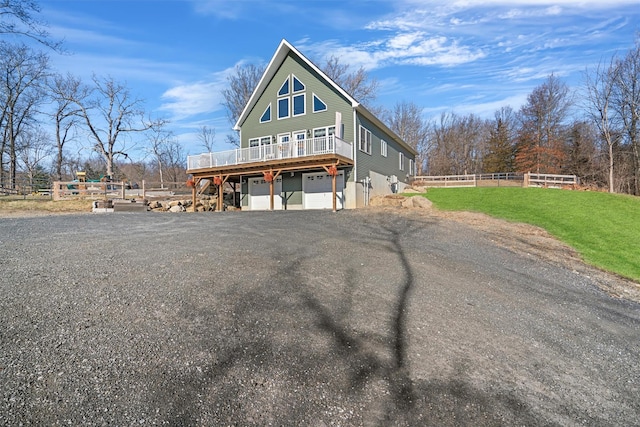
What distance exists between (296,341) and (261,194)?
1684 centimetres

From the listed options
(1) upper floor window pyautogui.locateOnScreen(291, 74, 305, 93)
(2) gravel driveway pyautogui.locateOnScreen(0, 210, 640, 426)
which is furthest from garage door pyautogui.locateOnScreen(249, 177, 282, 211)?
(2) gravel driveway pyautogui.locateOnScreen(0, 210, 640, 426)

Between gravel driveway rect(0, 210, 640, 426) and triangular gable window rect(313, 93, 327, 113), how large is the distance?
12892 millimetres

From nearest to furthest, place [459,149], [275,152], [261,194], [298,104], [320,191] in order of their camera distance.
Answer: [275,152] → [320,191] → [298,104] → [261,194] → [459,149]

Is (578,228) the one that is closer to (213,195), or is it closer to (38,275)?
(38,275)

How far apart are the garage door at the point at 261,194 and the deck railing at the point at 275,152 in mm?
2037

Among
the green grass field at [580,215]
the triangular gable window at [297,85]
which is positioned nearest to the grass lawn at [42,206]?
the triangular gable window at [297,85]

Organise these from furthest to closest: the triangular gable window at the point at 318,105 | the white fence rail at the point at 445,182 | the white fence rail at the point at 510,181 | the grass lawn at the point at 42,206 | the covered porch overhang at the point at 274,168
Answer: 1. the white fence rail at the point at 445,182
2. the white fence rail at the point at 510,181
3. the triangular gable window at the point at 318,105
4. the grass lawn at the point at 42,206
5. the covered porch overhang at the point at 274,168

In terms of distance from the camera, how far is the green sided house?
1622 cm

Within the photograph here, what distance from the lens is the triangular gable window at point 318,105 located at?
17.6 metres

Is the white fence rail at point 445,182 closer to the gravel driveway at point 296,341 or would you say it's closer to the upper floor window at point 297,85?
the upper floor window at point 297,85

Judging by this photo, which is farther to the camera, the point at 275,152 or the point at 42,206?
the point at 42,206

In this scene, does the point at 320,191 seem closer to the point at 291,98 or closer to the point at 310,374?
the point at 291,98

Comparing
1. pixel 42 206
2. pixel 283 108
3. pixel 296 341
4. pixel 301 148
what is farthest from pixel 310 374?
pixel 42 206

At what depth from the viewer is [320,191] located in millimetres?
17422
